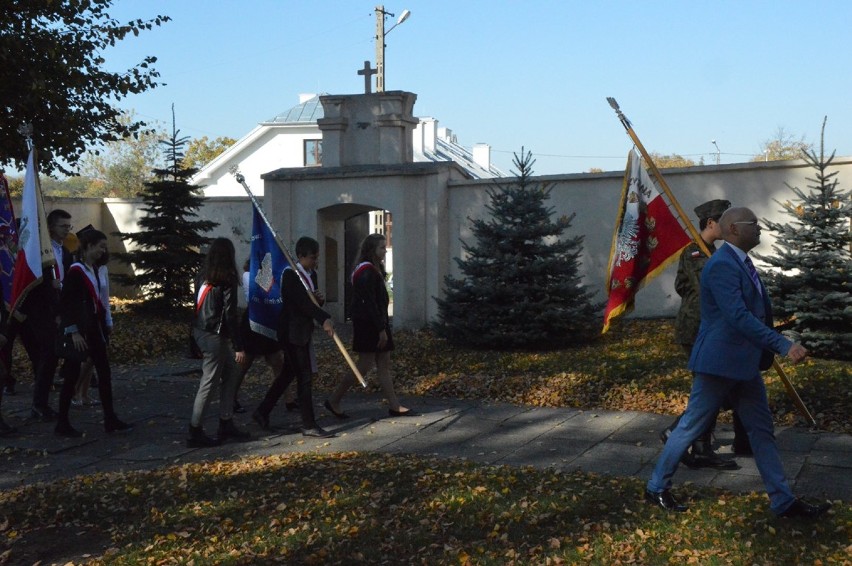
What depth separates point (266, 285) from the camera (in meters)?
8.86

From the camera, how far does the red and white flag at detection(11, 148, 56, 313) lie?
8.87 metres

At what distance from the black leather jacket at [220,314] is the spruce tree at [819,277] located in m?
6.54

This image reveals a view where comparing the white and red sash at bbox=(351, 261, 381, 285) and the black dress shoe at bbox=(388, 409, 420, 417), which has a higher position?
the white and red sash at bbox=(351, 261, 381, 285)

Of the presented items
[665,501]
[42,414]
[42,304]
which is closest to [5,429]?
[42,414]

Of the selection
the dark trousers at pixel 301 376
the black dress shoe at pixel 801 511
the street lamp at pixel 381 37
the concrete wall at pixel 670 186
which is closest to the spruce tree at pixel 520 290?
the concrete wall at pixel 670 186

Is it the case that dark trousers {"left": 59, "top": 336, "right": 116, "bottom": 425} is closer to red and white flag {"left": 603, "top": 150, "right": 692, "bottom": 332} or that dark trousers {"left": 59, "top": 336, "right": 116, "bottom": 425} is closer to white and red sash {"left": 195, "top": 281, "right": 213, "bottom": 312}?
white and red sash {"left": 195, "top": 281, "right": 213, "bottom": 312}

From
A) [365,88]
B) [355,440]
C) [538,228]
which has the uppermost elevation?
[365,88]

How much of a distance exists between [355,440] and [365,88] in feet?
35.9

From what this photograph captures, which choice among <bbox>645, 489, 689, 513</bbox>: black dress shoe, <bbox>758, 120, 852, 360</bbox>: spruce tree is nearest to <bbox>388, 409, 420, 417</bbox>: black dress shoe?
<bbox>645, 489, 689, 513</bbox>: black dress shoe

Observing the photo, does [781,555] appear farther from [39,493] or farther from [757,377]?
[39,493]

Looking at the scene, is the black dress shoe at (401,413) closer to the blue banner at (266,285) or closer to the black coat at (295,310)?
the black coat at (295,310)

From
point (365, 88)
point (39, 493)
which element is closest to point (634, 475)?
point (39, 493)

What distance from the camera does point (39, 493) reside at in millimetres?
6895

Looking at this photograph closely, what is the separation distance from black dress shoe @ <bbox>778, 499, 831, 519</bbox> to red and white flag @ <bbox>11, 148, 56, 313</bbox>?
6.59 meters
